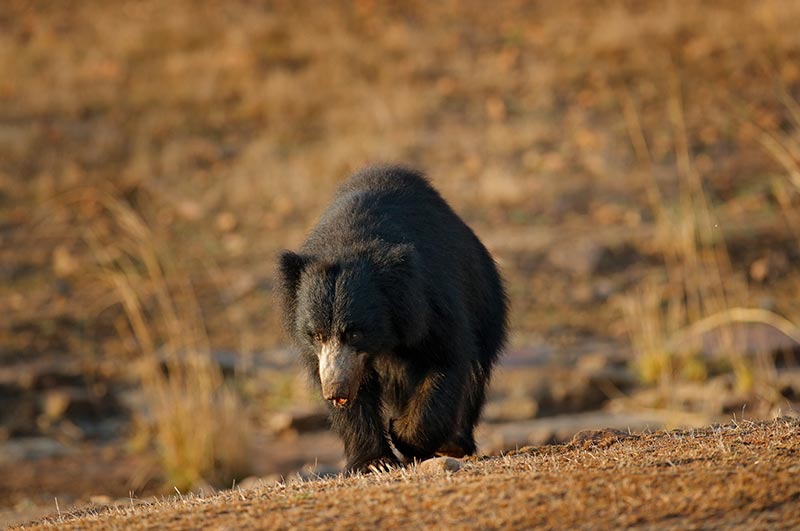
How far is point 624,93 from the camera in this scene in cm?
1781

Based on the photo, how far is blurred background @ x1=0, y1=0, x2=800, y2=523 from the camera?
955 cm

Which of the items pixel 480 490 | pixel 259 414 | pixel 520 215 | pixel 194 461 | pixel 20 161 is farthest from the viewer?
pixel 20 161

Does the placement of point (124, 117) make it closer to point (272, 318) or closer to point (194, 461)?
point (272, 318)

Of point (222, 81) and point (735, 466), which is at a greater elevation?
point (222, 81)

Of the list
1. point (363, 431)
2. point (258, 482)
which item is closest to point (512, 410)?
point (258, 482)

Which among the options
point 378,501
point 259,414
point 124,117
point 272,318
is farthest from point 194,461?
point 124,117

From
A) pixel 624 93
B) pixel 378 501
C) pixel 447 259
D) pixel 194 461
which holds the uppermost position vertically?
pixel 624 93

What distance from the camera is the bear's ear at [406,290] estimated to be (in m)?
5.01

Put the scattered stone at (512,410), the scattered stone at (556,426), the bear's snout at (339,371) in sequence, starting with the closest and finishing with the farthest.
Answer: the bear's snout at (339,371) → the scattered stone at (556,426) → the scattered stone at (512,410)

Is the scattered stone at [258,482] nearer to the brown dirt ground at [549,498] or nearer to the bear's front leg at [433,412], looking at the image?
the brown dirt ground at [549,498]

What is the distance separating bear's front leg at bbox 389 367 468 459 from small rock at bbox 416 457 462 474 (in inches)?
29.8

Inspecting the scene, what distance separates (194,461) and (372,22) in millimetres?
14628

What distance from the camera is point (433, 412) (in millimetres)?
5312

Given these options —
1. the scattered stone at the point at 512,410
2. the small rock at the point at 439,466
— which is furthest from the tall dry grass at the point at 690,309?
the small rock at the point at 439,466
